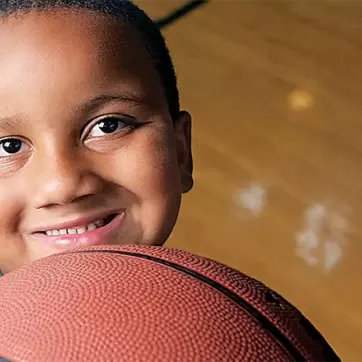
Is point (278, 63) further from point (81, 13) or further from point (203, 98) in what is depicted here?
point (81, 13)

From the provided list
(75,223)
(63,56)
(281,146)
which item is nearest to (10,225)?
(75,223)

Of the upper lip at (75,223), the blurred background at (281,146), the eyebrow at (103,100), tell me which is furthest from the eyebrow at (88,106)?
the blurred background at (281,146)

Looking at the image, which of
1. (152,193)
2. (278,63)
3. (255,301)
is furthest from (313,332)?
(278,63)

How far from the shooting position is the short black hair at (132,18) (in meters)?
0.81

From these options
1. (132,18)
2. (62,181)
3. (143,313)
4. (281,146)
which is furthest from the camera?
(281,146)

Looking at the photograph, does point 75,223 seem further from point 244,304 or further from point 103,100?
point 244,304

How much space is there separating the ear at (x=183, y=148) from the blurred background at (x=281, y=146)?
819 millimetres

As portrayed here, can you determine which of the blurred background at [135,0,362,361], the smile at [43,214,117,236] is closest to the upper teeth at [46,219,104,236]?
the smile at [43,214,117,236]

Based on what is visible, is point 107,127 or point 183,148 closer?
point 107,127

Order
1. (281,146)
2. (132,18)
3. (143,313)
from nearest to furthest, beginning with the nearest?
(143,313) < (132,18) < (281,146)

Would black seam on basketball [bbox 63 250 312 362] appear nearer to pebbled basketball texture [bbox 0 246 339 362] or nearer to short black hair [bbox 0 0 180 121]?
pebbled basketball texture [bbox 0 246 339 362]

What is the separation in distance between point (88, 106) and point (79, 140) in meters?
0.04

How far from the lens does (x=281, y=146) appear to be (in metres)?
2.12

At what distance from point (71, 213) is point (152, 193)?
0.09 meters
